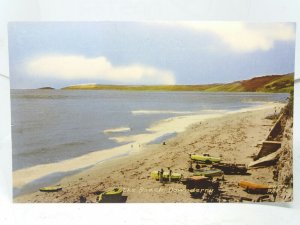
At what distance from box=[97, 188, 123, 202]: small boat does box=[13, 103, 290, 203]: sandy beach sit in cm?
2

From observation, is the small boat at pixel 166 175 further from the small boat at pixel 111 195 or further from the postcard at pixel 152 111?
the small boat at pixel 111 195

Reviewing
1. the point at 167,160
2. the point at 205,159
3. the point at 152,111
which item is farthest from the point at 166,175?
the point at 152,111

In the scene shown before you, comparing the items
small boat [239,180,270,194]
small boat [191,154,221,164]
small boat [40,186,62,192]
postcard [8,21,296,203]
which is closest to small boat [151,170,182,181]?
postcard [8,21,296,203]

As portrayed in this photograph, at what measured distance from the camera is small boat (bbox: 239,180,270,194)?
1.60 m

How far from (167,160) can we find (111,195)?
0.98 feet

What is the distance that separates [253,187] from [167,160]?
0.41 metres

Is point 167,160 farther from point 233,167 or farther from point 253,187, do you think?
point 253,187

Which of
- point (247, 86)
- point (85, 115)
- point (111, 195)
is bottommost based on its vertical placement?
point (111, 195)

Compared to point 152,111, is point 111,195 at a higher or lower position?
lower

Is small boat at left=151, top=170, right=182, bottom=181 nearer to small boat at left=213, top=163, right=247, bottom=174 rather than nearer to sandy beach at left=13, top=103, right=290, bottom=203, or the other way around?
sandy beach at left=13, top=103, right=290, bottom=203

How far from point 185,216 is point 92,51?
2.76 ft

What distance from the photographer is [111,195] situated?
1583 mm

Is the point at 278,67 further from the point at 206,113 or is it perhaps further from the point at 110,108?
the point at 110,108

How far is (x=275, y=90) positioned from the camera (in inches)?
62.9
